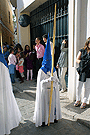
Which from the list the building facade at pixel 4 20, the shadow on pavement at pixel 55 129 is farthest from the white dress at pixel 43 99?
the building facade at pixel 4 20

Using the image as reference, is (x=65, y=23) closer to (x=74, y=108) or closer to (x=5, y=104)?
(x=74, y=108)

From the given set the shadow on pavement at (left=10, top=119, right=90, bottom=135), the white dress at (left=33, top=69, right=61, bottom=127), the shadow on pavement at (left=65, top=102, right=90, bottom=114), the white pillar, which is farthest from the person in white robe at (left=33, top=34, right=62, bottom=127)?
the white pillar

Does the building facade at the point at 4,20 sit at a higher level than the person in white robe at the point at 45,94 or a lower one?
higher

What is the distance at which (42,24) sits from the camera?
7871 millimetres

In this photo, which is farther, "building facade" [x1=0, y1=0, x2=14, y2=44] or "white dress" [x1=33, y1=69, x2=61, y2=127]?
"building facade" [x1=0, y1=0, x2=14, y2=44]

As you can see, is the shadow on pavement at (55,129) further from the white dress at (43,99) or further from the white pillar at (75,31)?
the white pillar at (75,31)

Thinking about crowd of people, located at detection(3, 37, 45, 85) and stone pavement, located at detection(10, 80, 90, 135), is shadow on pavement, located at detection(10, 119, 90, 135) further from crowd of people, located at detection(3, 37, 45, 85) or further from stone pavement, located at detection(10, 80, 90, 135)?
crowd of people, located at detection(3, 37, 45, 85)

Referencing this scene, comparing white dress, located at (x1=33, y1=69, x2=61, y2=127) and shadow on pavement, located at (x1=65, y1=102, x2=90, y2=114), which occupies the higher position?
white dress, located at (x1=33, y1=69, x2=61, y2=127)

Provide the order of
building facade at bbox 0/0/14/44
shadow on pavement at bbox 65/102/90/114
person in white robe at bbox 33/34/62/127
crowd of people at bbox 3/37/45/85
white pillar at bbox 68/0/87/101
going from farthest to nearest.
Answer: building facade at bbox 0/0/14/44 < crowd of people at bbox 3/37/45/85 < white pillar at bbox 68/0/87/101 < shadow on pavement at bbox 65/102/90/114 < person in white robe at bbox 33/34/62/127

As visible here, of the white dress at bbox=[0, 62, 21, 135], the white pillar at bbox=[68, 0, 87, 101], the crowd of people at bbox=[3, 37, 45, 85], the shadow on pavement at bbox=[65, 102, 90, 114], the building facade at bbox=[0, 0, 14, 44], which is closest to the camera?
the white dress at bbox=[0, 62, 21, 135]

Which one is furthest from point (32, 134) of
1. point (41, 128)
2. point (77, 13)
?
point (77, 13)

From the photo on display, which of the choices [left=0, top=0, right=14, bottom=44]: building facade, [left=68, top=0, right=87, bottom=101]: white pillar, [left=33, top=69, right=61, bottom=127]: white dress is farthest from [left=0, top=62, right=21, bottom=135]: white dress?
[left=0, top=0, right=14, bottom=44]: building facade

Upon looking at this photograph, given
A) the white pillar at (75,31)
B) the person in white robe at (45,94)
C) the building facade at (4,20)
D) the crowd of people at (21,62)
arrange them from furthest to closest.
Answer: the building facade at (4,20)
the crowd of people at (21,62)
the white pillar at (75,31)
the person in white robe at (45,94)

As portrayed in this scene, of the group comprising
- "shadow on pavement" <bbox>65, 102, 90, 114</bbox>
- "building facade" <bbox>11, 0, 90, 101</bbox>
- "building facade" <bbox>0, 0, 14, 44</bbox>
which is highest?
"building facade" <bbox>0, 0, 14, 44</bbox>
